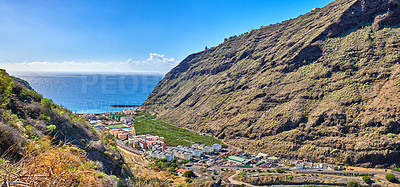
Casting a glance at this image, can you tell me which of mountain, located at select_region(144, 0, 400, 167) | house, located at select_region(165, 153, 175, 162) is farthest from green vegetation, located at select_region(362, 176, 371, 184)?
house, located at select_region(165, 153, 175, 162)

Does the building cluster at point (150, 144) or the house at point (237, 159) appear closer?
the house at point (237, 159)

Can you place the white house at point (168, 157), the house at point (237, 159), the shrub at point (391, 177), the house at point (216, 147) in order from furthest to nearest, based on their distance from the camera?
the house at point (216, 147), the white house at point (168, 157), the house at point (237, 159), the shrub at point (391, 177)

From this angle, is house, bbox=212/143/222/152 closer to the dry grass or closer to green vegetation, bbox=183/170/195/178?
green vegetation, bbox=183/170/195/178

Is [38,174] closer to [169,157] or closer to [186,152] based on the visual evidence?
[169,157]

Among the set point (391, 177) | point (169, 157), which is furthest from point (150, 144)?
point (391, 177)

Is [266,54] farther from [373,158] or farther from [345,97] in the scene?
[373,158]

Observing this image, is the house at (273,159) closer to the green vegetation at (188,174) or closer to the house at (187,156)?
the house at (187,156)

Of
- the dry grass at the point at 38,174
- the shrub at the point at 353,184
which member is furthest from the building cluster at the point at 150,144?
the dry grass at the point at 38,174

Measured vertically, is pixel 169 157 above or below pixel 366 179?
below
